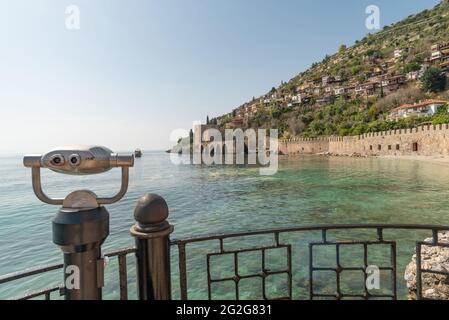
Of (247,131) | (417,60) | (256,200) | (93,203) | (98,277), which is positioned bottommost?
(256,200)

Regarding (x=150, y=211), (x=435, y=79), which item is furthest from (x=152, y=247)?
(x=435, y=79)

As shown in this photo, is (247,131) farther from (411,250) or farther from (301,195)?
(411,250)

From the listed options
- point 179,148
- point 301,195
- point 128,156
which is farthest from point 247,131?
point 128,156

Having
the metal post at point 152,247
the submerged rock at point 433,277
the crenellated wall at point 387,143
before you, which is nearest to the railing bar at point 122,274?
the metal post at point 152,247

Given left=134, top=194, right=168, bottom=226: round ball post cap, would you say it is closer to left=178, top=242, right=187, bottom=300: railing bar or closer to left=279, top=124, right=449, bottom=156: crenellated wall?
left=178, top=242, right=187, bottom=300: railing bar

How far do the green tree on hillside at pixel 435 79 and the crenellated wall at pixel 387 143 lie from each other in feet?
91.0

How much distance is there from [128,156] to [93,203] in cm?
33

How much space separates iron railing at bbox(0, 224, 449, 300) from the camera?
2.37 m

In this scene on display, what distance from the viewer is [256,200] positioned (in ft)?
60.1

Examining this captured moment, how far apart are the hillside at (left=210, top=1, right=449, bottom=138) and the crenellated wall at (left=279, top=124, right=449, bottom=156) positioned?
4313mm

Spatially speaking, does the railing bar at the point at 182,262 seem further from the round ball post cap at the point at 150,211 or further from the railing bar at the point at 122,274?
the round ball post cap at the point at 150,211

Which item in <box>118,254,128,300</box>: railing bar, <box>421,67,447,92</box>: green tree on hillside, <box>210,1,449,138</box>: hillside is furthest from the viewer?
<box>210,1,449,138</box>: hillside

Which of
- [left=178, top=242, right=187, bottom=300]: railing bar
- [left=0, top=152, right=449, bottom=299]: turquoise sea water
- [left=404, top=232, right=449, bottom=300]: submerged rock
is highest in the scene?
[left=178, top=242, right=187, bottom=300]: railing bar

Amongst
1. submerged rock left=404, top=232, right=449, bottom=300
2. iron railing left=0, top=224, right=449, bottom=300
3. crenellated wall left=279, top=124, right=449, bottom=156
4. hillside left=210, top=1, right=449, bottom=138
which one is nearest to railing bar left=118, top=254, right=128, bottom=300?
iron railing left=0, top=224, right=449, bottom=300
